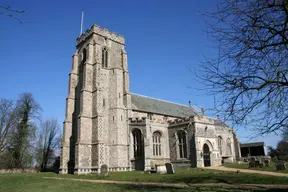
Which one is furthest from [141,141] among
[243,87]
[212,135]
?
[243,87]

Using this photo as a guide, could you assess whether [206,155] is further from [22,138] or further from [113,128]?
[22,138]

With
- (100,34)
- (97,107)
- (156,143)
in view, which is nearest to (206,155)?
(156,143)

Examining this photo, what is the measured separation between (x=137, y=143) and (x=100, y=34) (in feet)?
51.5

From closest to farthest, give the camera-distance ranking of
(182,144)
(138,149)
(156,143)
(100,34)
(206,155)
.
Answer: (206,155), (138,149), (182,144), (156,143), (100,34)

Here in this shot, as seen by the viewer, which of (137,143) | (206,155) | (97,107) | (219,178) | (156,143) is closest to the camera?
(219,178)

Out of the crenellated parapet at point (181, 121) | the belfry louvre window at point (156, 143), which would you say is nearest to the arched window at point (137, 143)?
the belfry louvre window at point (156, 143)

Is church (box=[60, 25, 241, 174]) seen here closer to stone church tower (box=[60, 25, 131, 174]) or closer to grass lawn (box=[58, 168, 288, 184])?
stone church tower (box=[60, 25, 131, 174])

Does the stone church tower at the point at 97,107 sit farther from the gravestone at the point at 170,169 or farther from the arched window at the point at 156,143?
the gravestone at the point at 170,169

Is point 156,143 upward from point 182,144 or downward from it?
upward

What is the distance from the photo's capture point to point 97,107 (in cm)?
2581

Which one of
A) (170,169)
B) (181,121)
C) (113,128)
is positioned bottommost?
(170,169)

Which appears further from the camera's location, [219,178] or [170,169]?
[170,169]

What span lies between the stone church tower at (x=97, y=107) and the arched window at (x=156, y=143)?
12.1 ft

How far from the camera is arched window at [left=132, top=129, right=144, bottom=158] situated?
26.6 metres
